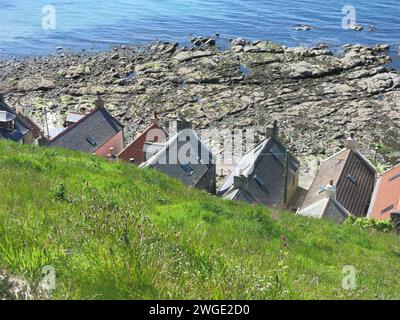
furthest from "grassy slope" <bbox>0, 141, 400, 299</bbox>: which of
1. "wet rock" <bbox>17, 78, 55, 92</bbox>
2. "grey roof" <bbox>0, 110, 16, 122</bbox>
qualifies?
"wet rock" <bbox>17, 78, 55, 92</bbox>

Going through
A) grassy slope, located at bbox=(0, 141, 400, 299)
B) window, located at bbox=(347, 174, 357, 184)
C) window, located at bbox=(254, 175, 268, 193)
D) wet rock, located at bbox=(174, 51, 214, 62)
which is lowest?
window, located at bbox=(254, 175, 268, 193)

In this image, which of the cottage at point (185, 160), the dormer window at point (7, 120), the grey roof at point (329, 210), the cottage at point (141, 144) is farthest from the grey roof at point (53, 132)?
the grey roof at point (329, 210)

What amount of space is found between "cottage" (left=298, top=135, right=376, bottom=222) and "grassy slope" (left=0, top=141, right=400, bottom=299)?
15211mm

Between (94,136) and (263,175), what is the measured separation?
17716mm

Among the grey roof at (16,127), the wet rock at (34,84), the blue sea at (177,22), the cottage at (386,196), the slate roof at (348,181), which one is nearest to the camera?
the cottage at (386,196)

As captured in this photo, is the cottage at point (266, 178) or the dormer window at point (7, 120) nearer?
the cottage at point (266, 178)

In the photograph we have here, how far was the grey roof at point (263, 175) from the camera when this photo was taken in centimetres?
3909

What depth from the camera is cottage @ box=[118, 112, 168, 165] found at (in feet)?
149

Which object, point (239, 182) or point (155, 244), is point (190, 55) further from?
point (155, 244)

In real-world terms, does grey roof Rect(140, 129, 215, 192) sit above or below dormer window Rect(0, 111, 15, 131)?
below

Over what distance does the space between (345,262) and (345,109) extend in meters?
54.6

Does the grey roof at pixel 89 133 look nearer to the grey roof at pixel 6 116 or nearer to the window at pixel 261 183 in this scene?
the grey roof at pixel 6 116

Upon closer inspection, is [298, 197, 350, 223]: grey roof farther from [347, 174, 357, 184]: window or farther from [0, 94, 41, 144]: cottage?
[0, 94, 41, 144]: cottage

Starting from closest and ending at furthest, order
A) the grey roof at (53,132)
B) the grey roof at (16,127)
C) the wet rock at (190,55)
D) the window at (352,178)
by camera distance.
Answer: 1. the window at (352,178)
2. the grey roof at (16,127)
3. the grey roof at (53,132)
4. the wet rock at (190,55)
